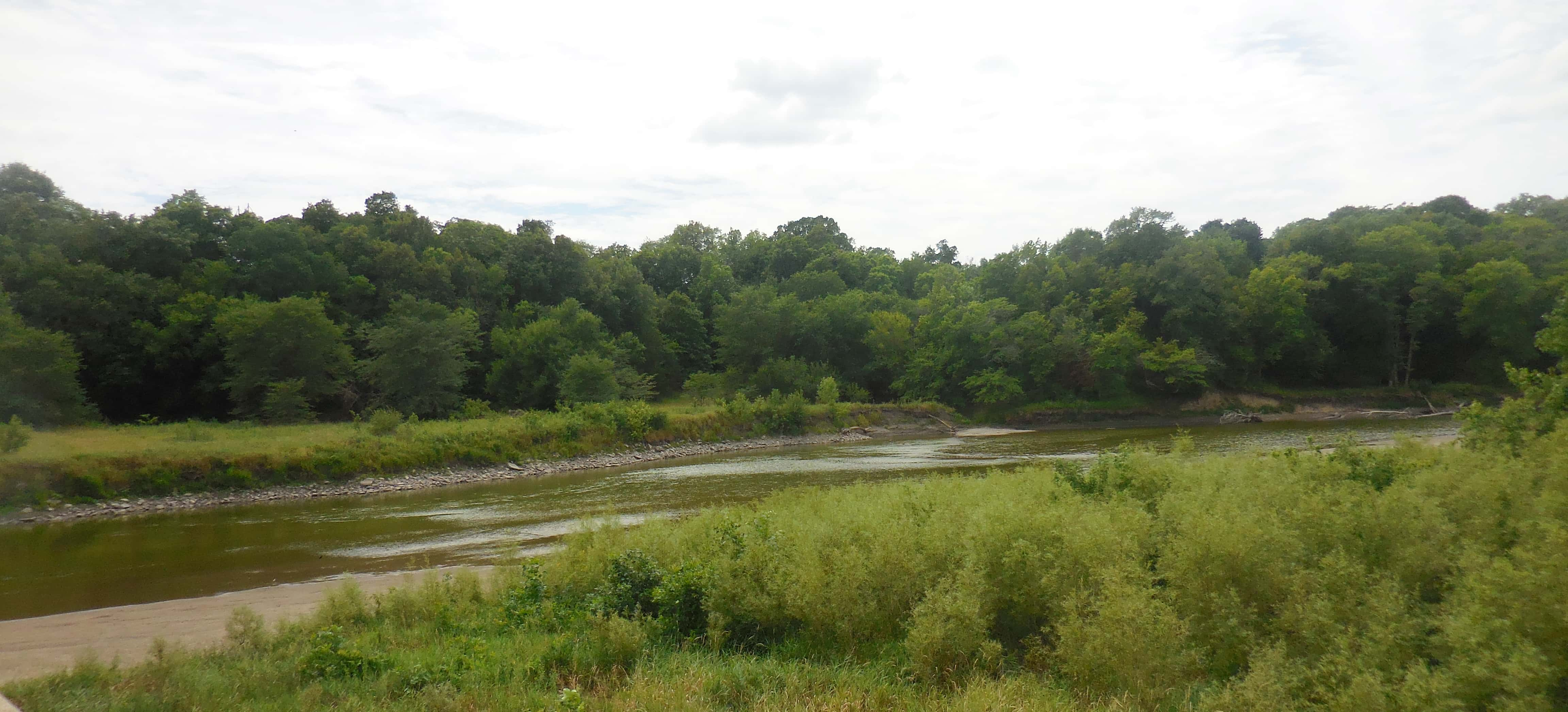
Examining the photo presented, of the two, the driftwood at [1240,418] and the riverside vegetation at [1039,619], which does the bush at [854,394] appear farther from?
the riverside vegetation at [1039,619]

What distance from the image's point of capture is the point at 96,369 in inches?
1815

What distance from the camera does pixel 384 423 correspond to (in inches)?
1487

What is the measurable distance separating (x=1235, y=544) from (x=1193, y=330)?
5977 centimetres

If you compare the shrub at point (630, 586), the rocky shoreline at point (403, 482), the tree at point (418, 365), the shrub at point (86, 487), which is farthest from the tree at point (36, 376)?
the shrub at point (630, 586)

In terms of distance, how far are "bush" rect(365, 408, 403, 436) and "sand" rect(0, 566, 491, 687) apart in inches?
863

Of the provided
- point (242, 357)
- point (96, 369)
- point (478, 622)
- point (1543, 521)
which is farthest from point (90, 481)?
point (1543, 521)

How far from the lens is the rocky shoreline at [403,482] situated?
27.0m

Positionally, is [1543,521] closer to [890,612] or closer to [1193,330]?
[890,612]

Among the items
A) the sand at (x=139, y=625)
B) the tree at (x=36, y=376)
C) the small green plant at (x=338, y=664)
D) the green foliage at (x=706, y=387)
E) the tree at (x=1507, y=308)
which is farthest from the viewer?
the green foliage at (x=706, y=387)

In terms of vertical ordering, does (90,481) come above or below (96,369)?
below

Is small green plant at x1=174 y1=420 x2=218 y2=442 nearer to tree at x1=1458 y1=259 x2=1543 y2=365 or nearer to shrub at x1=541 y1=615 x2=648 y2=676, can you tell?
shrub at x1=541 y1=615 x2=648 y2=676

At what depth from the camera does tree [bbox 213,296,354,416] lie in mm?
43562

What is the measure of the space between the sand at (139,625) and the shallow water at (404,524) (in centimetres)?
104

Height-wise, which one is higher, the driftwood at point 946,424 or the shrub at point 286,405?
the shrub at point 286,405
